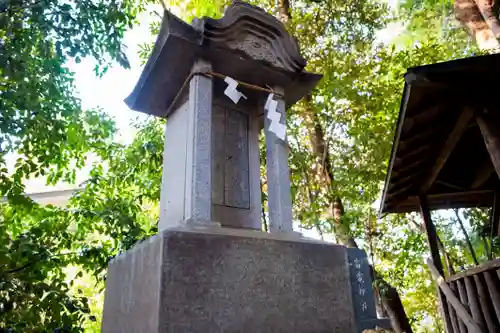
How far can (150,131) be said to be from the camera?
667cm

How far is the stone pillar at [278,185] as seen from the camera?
3.02 metres

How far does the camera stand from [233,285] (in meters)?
2.35

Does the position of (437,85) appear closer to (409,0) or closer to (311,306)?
(311,306)

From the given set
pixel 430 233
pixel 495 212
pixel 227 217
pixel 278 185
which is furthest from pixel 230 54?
pixel 495 212

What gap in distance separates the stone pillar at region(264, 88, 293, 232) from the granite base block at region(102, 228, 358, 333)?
1.07ft

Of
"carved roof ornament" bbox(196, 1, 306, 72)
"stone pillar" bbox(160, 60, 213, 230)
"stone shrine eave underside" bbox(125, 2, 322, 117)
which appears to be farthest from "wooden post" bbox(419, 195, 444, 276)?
"stone pillar" bbox(160, 60, 213, 230)

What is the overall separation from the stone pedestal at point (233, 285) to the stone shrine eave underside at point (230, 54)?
1.62 meters

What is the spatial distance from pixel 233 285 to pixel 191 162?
99cm

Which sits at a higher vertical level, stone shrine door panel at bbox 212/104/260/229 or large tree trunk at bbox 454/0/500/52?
large tree trunk at bbox 454/0/500/52

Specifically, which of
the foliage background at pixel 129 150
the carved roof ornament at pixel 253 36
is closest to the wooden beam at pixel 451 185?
the foliage background at pixel 129 150

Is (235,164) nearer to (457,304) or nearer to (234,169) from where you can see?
(234,169)

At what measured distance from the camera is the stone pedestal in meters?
2.17

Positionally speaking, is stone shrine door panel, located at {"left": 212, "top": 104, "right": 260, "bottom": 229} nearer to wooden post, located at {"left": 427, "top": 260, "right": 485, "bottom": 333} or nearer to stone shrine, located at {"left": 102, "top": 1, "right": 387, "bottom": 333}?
stone shrine, located at {"left": 102, "top": 1, "right": 387, "bottom": 333}

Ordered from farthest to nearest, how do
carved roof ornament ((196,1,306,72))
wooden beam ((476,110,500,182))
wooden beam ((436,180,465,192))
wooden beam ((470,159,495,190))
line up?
1. wooden beam ((436,180,465,192))
2. wooden beam ((470,159,495,190))
3. wooden beam ((476,110,500,182))
4. carved roof ornament ((196,1,306,72))
